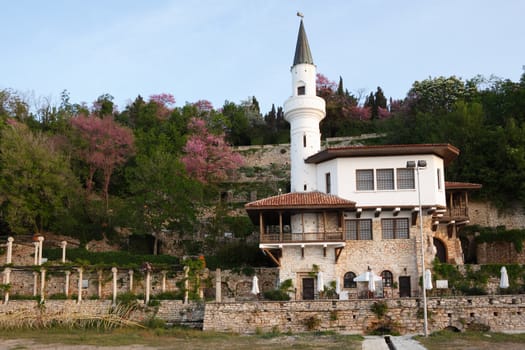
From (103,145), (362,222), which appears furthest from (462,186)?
(103,145)

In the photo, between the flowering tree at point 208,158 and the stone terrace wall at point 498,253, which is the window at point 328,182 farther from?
the flowering tree at point 208,158

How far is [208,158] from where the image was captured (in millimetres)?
45750

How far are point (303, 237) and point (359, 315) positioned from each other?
5782 millimetres

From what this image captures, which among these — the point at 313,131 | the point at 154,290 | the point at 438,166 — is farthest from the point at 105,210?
the point at 438,166

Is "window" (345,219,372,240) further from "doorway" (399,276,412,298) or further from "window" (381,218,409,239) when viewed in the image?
"doorway" (399,276,412,298)

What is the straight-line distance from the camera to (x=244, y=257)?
33.2 meters

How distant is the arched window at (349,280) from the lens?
95.1 ft

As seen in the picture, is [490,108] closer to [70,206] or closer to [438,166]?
[438,166]

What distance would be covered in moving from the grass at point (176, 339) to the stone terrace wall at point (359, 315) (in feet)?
4.26

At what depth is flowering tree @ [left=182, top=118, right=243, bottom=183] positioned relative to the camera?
4381 centimetres

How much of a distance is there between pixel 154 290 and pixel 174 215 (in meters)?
6.04

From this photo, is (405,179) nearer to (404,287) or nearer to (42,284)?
(404,287)

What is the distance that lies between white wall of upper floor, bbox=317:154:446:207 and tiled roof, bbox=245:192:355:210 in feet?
2.69

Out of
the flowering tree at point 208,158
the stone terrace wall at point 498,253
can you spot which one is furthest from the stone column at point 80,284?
the stone terrace wall at point 498,253
